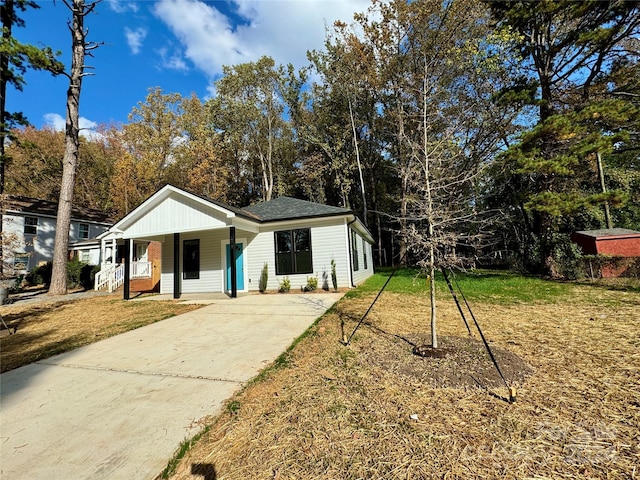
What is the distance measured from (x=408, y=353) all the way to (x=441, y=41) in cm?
1788

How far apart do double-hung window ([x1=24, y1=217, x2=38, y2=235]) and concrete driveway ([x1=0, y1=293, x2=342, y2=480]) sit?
68.8ft

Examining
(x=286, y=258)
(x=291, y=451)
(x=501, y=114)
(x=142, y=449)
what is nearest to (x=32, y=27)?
(x=286, y=258)

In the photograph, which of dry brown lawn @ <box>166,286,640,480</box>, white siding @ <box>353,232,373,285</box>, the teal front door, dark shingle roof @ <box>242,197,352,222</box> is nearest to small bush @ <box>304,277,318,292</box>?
white siding @ <box>353,232,373,285</box>

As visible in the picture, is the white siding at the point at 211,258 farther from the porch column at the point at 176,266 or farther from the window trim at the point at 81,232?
the window trim at the point at 81,232

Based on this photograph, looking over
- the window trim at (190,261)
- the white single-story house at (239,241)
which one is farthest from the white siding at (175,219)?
the window trim at (190,261)

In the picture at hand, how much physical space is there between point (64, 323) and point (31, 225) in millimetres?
18541

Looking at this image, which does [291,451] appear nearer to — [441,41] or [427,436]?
[427,436]

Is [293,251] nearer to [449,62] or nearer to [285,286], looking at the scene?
[285,286]

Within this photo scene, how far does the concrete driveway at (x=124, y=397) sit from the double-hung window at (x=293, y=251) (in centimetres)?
545

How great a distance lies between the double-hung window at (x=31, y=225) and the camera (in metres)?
18.8

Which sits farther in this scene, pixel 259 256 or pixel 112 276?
pixel 112 276

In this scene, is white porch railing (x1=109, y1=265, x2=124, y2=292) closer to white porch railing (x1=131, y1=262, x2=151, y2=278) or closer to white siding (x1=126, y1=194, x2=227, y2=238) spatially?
white porch railing (x1=131, y1=262, x2=151, y2=278)

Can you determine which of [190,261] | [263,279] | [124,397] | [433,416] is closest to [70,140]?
[190,261]

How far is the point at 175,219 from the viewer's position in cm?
1050
